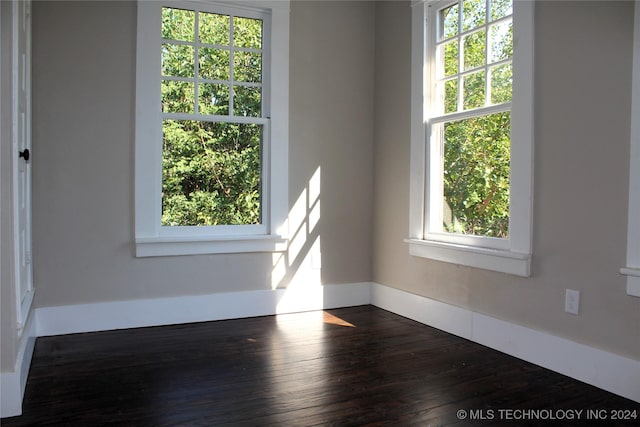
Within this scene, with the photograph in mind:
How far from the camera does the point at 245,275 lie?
157 inches

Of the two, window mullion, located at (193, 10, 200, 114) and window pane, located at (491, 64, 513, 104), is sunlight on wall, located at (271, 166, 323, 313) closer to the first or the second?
window mullion, located at (193, 10, 200, 114)

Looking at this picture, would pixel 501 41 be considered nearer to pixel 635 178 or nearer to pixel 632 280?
pixel 635 178

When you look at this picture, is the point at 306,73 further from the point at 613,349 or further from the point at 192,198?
the point at 613,349

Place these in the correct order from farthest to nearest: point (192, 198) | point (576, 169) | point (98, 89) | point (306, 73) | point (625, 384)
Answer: point (306, 73) < point (192, 198) < point (98, 89) < point (576, 169) < point (625, 384)

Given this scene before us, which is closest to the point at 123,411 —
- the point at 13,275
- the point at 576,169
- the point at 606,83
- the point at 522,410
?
the point at 13,275

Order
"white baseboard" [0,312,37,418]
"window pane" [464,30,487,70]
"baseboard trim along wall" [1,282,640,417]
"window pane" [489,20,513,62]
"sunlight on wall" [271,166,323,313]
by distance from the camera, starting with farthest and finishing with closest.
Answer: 1. "sunlight on wall" [271,166,323,313]
2. "window pane" [464,30,487,70]
3. "window pane" [489,20,513,62]
4. "baseboard trim along wall" [1,282,640,417]
5. "white baseboard" [0,312,37,418]

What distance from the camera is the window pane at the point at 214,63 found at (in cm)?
382

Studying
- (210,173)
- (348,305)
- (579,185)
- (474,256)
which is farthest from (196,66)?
(579,185)

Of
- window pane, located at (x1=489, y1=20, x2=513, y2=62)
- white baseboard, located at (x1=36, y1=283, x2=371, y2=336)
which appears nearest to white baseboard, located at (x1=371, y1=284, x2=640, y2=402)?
white baseboard, located at (x1=36, y1=283, x2=371, y2=336)

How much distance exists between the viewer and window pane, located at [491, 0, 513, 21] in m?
3.11

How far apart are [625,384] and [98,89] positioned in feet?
11.7

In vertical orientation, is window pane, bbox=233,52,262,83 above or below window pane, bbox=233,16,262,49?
below

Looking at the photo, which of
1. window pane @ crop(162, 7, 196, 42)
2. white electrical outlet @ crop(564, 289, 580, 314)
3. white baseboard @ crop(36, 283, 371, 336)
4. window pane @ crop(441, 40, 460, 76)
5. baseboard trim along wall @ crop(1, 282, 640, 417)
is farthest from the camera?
window pane @ crop(162, 7, 196, 42)

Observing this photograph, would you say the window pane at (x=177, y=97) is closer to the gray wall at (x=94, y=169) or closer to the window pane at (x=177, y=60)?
the window pane at (x=177, y=60)
